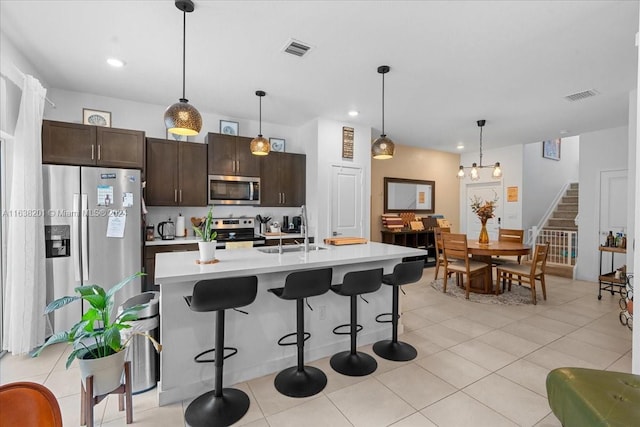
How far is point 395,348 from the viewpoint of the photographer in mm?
2785

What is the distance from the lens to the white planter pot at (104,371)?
1.62 metres

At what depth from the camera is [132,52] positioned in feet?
9.36

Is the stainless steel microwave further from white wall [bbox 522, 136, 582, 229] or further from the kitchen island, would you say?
white wall [bbox 522, 136, 582, 229]

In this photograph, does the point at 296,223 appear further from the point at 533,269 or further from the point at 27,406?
the point at 27,406

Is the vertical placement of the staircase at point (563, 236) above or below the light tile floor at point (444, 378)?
above

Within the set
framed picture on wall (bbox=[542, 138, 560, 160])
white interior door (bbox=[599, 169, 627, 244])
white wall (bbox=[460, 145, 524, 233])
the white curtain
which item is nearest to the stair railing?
white wall (bbox=[460, 145, 524, 233])

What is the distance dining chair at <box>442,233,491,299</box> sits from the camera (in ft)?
14.6

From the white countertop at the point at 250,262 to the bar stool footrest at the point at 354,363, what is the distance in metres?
0.86

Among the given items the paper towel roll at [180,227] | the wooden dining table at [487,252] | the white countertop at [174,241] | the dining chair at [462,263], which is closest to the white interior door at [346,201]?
the dining chair at [462,263]

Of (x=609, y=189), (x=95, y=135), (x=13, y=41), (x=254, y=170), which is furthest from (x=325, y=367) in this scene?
(x=609, y=189)

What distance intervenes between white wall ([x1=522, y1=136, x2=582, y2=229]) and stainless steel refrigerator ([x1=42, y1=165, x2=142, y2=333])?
294 inches

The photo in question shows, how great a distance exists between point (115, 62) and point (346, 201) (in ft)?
11.8

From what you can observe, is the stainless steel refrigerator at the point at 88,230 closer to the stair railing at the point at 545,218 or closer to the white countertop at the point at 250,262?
the white countertop at the point at 250,262

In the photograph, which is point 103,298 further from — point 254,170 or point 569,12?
point 569,12
